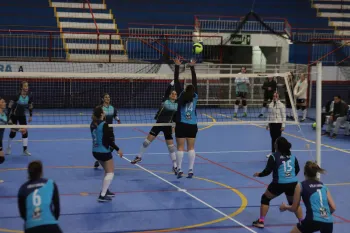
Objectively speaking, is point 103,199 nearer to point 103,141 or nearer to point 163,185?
point 103,141

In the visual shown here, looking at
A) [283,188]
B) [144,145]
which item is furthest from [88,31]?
[283,188]

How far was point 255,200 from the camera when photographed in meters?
10.6

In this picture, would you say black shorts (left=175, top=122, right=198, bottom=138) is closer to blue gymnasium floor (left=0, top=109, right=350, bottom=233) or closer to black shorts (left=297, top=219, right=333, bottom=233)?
→ blue gymnasium floor (left=0, top=109, right=350, bottom=233)

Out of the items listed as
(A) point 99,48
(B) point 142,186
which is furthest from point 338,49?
(B) point 142,186

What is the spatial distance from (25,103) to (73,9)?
623 inches

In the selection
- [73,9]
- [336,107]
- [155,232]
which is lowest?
[155,232]

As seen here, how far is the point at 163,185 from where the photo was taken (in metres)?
11.7

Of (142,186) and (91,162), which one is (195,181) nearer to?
(142,186)

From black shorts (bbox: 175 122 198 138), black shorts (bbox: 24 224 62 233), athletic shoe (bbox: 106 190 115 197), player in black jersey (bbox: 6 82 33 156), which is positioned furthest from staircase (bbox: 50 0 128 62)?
black shorts (bbox: 24 224 62 233)

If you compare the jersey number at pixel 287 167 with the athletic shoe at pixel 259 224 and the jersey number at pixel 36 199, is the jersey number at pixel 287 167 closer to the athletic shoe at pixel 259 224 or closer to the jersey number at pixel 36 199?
the athletic shoe at pixel 259 224

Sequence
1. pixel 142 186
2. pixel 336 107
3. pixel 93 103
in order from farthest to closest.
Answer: pixel 93 103 → pixel 336 107 → pixel 142 186

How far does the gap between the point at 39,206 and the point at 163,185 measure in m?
5.85

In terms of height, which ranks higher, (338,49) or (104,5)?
(104,5)

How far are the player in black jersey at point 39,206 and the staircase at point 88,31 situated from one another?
63.7 feet
